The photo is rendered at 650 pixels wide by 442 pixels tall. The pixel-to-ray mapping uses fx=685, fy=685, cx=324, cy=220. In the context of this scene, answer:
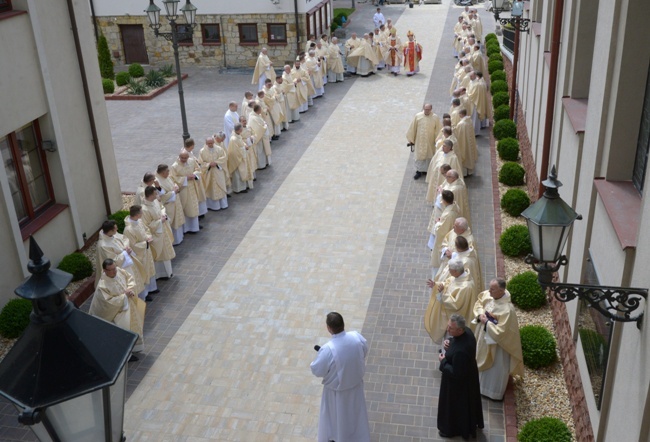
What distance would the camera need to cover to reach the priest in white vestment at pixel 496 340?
29.2 ft

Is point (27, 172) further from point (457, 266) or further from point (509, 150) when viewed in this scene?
point (509, 150)

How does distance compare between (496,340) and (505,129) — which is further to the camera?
(505,129)

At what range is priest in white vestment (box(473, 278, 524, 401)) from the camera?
8.91 m

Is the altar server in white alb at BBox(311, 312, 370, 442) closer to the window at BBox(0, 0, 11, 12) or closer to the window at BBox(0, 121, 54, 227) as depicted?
the window at BBox(0, 121, 54, 227)

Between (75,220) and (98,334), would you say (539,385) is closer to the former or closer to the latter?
(98,334)

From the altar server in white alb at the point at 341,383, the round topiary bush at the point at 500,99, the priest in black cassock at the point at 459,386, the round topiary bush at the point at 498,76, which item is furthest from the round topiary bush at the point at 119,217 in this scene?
the round topiary bush at the point at 498,76

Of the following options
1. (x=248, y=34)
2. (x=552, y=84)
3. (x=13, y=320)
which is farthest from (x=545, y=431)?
(x=248, y=34)

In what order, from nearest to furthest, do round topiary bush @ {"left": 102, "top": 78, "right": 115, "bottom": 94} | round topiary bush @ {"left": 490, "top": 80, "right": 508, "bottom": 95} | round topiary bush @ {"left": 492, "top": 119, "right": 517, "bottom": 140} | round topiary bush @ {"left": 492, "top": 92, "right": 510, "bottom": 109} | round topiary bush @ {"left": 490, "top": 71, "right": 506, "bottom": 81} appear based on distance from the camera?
round topiary bush @ {"left": 492, "top": 119, "right": 517, "bottom": 140} < round topiary bush @ {"left": 492, "top": 92, "right": 510, "bottom": 109} < round topiary bush @ {"left": 490, "top": 80, "right": 508, "bottom": 95} < round topiary bush @ {"left": 490, "top": 71, "right": 506, "bottom": 81} < round topiary bush @ {"left": 102, "top": 78, "right": 115, "bottom": 94}

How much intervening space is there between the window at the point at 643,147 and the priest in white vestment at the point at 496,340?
83.4 inches

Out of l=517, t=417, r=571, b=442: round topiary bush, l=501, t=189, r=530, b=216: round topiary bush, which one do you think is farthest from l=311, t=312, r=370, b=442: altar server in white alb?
l=501, t=189, r=530, b=216: round topiary bush

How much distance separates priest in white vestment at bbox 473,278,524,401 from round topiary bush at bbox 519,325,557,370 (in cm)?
47

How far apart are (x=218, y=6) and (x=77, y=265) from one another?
18.9 metres

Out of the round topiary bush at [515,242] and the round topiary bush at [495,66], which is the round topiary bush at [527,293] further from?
the round topiary bush at [495,66]

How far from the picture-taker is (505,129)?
18469 millimetres
